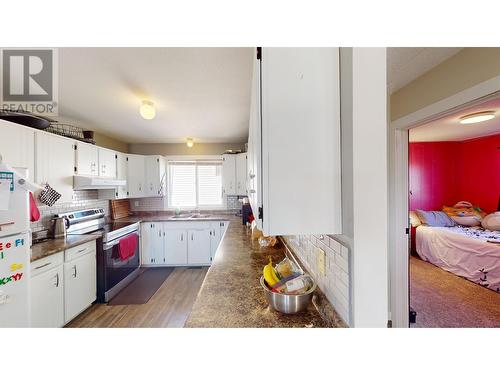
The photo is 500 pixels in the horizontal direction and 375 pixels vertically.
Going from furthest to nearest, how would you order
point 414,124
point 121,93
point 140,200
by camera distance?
point 140,200 → point 121,93 → point 414,124

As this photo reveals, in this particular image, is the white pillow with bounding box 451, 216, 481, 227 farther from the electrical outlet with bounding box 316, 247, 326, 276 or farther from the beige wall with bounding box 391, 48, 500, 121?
the electrical outlet with bounding box 316, 247, 326, 276

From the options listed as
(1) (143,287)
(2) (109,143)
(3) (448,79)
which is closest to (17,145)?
(2) (109,143)

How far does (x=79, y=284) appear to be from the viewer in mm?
2150

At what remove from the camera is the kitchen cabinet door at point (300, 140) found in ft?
2.27

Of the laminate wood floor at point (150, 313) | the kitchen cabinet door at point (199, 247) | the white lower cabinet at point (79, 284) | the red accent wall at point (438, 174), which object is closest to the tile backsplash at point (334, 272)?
the laminate wood floor at point (150, 313)

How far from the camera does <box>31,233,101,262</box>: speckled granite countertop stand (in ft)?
5.83

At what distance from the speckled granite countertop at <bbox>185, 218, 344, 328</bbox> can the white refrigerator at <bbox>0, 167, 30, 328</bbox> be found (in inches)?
52.7

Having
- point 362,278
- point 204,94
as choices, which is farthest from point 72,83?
point 362,278

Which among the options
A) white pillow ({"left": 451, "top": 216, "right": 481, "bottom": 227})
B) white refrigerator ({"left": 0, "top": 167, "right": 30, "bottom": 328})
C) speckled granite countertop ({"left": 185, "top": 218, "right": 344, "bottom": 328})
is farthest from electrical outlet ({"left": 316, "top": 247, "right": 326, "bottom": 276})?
white pillow ({"left": 451, "top": 216, "right": 481, "bottom": 227})

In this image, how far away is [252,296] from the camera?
102 cm

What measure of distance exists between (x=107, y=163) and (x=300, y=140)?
3.40 meters

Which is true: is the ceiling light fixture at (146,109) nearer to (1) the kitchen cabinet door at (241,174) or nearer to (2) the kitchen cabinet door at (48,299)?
(2) the kitchen cabinet door at (48,299)
